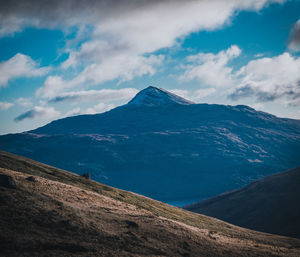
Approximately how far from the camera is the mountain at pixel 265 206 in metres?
118

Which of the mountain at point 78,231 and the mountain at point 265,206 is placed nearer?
the mountain at point 78,231

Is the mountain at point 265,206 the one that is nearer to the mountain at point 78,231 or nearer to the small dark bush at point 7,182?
the mountain at point 78,231

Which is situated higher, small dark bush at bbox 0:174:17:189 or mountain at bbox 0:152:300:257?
small dark bush at bbox 0:174:17:189

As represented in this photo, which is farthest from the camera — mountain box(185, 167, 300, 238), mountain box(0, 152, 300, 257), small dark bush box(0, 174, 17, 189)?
mountain box(185, 167, 300, 238)

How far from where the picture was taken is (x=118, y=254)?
2500cm

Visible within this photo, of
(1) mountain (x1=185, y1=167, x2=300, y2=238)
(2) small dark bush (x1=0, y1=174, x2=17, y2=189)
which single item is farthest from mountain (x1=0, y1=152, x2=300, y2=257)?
(1) mountain (x1=185, y1=167, x2=300, y2=238)

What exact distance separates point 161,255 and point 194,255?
4641 millimetres

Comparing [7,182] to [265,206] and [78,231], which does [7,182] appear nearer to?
[78,231]

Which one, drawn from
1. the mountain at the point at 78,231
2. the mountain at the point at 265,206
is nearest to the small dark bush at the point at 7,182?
the mountain at the point at 78,231

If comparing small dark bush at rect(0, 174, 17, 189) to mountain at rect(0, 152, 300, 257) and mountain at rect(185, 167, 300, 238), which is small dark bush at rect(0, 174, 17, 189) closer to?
mountain at rect(0, 152, 300, 257)

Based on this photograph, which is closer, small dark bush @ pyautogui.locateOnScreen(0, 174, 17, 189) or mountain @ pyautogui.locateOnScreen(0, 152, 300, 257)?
mountain @ pyautogui.locateOnScreen(0, 152, 300, 257)

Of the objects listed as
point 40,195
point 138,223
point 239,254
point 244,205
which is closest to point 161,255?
point 138,223

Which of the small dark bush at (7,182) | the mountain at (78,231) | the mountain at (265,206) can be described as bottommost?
the mountain at (265,206)

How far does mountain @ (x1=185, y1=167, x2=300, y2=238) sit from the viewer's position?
118000mm
